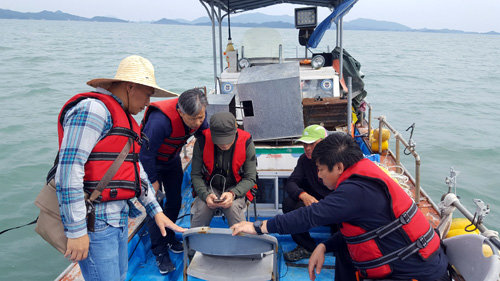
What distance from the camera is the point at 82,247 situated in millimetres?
1805

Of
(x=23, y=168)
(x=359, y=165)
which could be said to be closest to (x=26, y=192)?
(x=23, y=168)

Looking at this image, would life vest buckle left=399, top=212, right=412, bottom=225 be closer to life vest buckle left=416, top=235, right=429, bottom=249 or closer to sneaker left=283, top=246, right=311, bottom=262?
life vest buckle left=416, top=235, right=429, bottom=249

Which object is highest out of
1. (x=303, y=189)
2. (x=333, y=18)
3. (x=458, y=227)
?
(x=333, y=18)

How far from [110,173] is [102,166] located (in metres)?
0.05

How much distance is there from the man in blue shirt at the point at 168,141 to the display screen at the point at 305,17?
5.75 meters

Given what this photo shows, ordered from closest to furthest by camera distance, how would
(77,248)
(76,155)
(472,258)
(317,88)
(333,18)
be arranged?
(76,155) → (77,248) → (472,258) → (317,88) → (333,18)

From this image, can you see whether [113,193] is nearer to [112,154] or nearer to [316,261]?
[112,154]

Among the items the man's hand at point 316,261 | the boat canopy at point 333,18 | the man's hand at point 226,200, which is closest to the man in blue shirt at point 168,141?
the man's hand at point 226,200

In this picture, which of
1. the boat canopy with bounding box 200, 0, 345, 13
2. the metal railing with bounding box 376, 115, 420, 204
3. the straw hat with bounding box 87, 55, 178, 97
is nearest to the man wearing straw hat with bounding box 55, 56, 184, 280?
the straw hat with bounding box 87, 55, 178, 97

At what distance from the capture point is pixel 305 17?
830 cm

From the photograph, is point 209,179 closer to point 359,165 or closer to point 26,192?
point 359,165

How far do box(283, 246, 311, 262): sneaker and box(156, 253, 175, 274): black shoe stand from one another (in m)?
1.06

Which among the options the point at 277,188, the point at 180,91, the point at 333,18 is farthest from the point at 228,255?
the point at 180,91

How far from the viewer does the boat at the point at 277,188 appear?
87.7 inches
